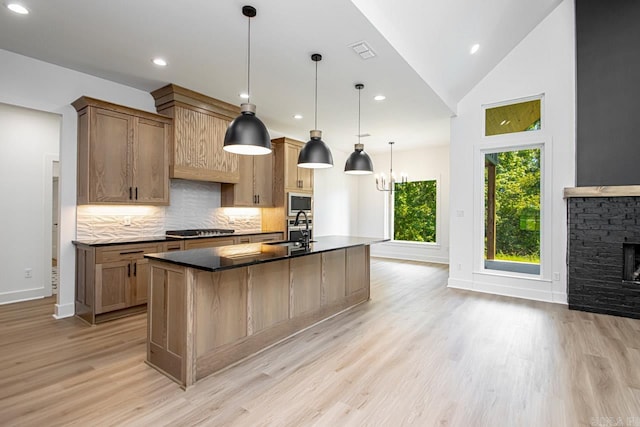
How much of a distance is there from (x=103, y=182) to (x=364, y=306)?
3.52 meters

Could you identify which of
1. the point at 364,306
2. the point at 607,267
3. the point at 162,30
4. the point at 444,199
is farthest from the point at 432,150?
the point at 162,30

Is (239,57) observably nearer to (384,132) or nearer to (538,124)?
(384,132)

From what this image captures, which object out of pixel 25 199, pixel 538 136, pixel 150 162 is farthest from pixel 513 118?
pixel 25 199

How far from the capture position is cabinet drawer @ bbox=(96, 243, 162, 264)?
348 cm

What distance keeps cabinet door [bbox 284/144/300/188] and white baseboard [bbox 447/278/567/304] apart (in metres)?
3.28

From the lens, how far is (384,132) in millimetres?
6527

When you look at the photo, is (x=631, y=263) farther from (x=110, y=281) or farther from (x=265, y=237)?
(x=110, y=281)

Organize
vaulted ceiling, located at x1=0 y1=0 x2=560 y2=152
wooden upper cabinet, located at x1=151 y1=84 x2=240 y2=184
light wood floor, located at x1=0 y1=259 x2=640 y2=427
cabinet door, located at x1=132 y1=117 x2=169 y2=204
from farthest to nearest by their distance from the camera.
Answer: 1. wooden upper cabinet, located at x1=151 y1=84 x2=240 y2=184
2. cabinet door, located at x1=132 y1=117 x2=169 y2=204
3. vaulted ceiling, located at x1=0 y1=0 x2=560 y2=152
4. light wood floor, located at x1=0 y1=259 x2=640 y2=427

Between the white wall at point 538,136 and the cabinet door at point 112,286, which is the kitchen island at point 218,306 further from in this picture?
the white wall at point 538,136

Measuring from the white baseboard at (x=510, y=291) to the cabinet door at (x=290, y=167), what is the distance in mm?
3282

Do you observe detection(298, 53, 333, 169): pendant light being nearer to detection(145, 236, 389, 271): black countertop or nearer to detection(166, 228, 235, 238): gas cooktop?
detection(145, 236, 389, 271): black countertop

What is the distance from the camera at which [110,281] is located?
3.55 metres

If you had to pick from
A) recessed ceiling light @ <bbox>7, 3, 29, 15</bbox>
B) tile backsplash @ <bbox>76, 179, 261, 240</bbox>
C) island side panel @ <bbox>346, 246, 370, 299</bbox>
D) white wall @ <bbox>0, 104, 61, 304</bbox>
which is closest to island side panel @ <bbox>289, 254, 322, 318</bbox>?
island side panel @ <bbox>346, 246, 370, 299</bbox>

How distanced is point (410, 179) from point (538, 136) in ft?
12.7
